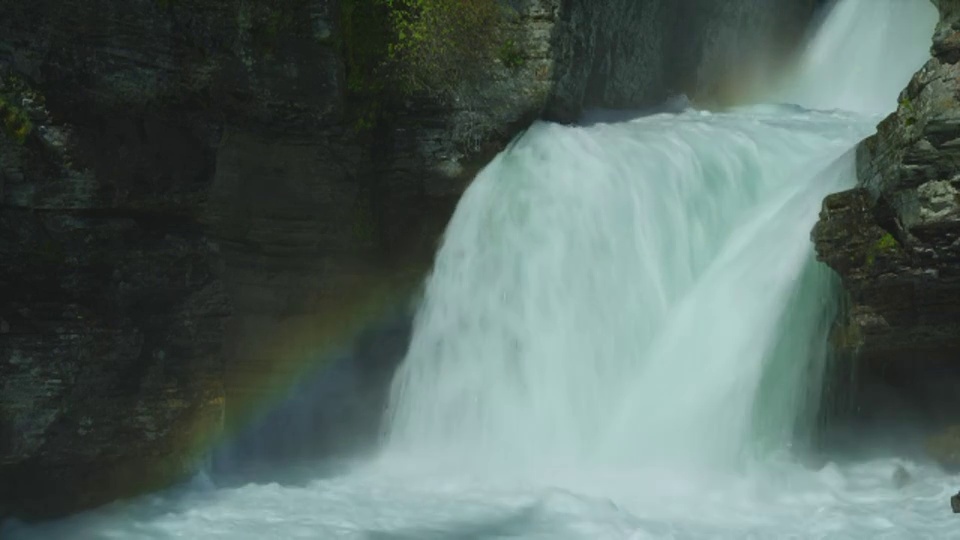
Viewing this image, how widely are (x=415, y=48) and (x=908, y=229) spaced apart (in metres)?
5.63

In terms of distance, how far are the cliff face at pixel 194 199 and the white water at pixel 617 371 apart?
547mm

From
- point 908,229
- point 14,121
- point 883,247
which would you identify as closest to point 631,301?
point 883,247

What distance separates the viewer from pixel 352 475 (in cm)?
1012

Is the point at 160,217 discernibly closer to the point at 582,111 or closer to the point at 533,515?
the point at 533,515

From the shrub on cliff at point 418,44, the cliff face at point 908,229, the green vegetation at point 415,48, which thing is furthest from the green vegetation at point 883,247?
the shrub on cliff at point 418,44

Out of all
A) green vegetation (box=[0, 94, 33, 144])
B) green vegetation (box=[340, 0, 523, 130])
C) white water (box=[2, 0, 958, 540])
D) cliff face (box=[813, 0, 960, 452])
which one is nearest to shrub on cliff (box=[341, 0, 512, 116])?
green vegetation (box=[340, 0, 523, 130])

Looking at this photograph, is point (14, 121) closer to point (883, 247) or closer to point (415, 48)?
point (415, 48)

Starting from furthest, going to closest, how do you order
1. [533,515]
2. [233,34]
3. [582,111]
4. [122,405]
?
[582,111] → [233,34] → [122,405] → [533,515]

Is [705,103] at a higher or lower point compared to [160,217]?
higher

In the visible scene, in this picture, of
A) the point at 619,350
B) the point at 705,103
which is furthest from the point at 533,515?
the point at 705,103

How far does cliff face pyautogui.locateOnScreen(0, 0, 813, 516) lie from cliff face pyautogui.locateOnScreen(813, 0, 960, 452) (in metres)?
4.09

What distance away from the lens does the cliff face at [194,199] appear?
27.5 feet

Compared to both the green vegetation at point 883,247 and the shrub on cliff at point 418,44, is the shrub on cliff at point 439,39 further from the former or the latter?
the green vegetation at point 883,247

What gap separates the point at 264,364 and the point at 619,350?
409 centimetres
